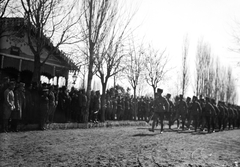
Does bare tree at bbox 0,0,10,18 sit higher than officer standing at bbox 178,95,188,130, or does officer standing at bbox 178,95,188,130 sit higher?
bare tree at bbox 0,0,10,18

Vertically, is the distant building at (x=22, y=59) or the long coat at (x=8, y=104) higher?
the distant building at (x=22, y=59)

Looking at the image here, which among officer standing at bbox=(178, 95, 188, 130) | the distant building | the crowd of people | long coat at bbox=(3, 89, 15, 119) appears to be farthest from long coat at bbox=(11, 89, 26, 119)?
officer standing at bbox=(178, 95, 188, 130)

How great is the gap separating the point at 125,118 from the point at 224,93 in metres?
31.6

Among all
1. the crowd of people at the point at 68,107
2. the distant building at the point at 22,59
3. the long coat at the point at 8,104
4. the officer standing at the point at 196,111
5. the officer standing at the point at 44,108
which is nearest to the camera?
the long coat at the point at 8,104

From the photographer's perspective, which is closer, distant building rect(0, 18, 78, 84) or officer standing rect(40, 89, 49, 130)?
officer standing rect(40, 89, 49, 130)

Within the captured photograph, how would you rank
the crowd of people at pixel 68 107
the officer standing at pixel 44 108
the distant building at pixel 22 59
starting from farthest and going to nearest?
the distant building at pixel 22 59
the officer standing at pixel 44 108
the crowd of people at pixel 68 107

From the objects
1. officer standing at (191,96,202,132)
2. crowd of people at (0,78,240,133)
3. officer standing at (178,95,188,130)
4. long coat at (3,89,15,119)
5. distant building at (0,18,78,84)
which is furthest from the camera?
distant building at (0,18,78,84)

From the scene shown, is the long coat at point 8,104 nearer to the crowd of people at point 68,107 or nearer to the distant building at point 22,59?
the crowd of people at point 68,107

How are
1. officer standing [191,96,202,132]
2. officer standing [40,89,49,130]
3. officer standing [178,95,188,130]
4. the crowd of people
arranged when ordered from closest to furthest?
the crowd of people
officer standing [40,89,49,130]
officer standing [191,96,202,132]
officer standing [178,95,188,130]

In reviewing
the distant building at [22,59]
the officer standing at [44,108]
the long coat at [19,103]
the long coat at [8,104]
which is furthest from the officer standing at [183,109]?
the long coat at [8,104]

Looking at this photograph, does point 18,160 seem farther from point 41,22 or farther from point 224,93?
point 224,93

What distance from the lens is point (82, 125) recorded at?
1376 cm

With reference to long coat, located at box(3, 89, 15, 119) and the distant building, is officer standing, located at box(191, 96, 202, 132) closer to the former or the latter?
the distant building

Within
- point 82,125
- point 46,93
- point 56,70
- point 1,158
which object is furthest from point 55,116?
point 56,70
